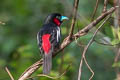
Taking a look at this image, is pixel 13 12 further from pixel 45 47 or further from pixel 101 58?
pixel 45 47

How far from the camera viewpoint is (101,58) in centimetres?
847

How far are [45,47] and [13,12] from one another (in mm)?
4288

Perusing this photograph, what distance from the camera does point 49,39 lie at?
20.5ft

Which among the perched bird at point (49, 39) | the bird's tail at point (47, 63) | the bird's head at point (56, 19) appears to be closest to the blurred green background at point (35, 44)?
the bird's head at point (56, 19)

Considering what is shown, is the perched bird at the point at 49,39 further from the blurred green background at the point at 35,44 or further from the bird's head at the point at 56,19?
the blurred green background at the point at 35,44

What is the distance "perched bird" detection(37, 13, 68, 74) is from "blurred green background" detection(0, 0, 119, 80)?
0.28 metres

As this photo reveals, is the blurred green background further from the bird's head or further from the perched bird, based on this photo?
the perched bird

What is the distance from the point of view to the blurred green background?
778 centimetres

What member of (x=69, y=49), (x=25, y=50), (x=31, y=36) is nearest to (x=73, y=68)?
(x=69, y=49)

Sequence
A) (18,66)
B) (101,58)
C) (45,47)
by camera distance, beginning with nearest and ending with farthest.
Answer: (45,47), (18,66), (101,58)

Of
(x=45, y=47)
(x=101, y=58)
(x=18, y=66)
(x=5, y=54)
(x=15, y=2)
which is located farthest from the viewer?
(x=15, y=2)

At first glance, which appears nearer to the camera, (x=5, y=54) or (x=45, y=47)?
(x=45, y=47)

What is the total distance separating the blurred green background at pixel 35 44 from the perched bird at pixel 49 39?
277mm

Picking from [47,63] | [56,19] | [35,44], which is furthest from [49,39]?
[35,44]
